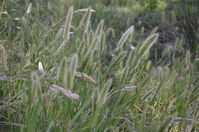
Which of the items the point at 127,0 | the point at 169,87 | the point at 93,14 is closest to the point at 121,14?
the point at 93,14

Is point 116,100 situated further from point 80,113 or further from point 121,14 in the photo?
point 121,14

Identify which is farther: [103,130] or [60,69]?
[103,130]

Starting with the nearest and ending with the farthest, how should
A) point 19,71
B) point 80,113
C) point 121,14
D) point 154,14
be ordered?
point 80,113 < point 19,71 < point 121,14 < point 154,14

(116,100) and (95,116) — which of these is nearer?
(95,116)

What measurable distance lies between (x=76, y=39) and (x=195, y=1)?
7.74ft

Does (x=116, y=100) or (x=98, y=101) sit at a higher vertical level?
(x=98, y=101)

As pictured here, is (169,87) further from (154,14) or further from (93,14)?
(154,14)

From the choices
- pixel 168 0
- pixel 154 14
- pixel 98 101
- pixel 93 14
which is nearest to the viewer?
pixel 98 101

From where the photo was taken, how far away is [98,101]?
1.18 metres

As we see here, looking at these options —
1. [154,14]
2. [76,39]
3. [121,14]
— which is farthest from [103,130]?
[154,14]

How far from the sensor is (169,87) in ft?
5.92

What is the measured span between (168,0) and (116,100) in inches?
160

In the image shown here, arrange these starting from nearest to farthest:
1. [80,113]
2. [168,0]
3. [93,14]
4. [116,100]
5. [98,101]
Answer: [98,101], [80,113], [116,100], [93,14], [168,0]

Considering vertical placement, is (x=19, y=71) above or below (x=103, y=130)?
above
